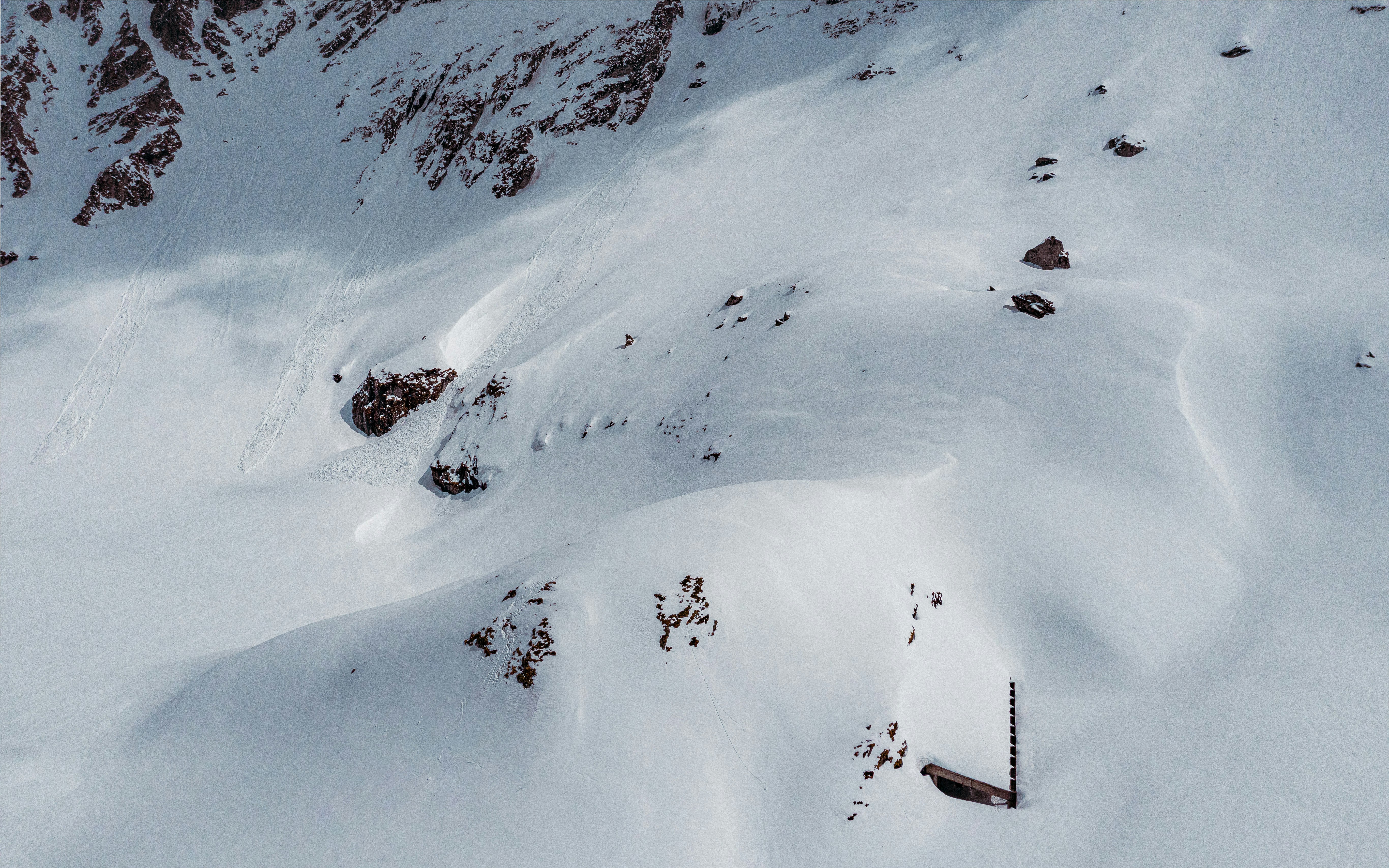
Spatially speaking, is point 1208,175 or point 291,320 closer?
point 1208,175

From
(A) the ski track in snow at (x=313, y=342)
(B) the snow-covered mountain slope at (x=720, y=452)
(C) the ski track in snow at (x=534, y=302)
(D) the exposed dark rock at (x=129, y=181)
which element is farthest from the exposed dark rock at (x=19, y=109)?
(C) the ski track in snow at (x=534, y=302)

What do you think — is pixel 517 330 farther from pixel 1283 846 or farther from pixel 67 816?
pixel 1283 846

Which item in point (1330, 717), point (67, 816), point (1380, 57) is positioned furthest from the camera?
point (1380, 57)

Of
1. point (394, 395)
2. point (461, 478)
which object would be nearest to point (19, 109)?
point (394, 395)

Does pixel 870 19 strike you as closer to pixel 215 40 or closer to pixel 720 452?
pixel 720 452

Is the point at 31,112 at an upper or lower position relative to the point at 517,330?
upper

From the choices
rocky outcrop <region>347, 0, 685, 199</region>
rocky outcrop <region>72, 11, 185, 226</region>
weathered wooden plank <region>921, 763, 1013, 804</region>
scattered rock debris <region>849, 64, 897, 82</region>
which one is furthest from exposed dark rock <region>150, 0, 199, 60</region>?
weathered wooden plank <region>921, 763, 1013, 804</region>

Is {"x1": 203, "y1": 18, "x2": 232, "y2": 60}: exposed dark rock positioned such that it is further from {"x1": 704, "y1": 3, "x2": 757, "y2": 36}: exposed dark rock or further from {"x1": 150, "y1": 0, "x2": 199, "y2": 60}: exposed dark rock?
{"x1": 704, "y1": 3, "x2": 757, "y2": 36}: exposed dark rock

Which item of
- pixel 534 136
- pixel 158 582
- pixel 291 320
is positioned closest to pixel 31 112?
pixel 291 320
